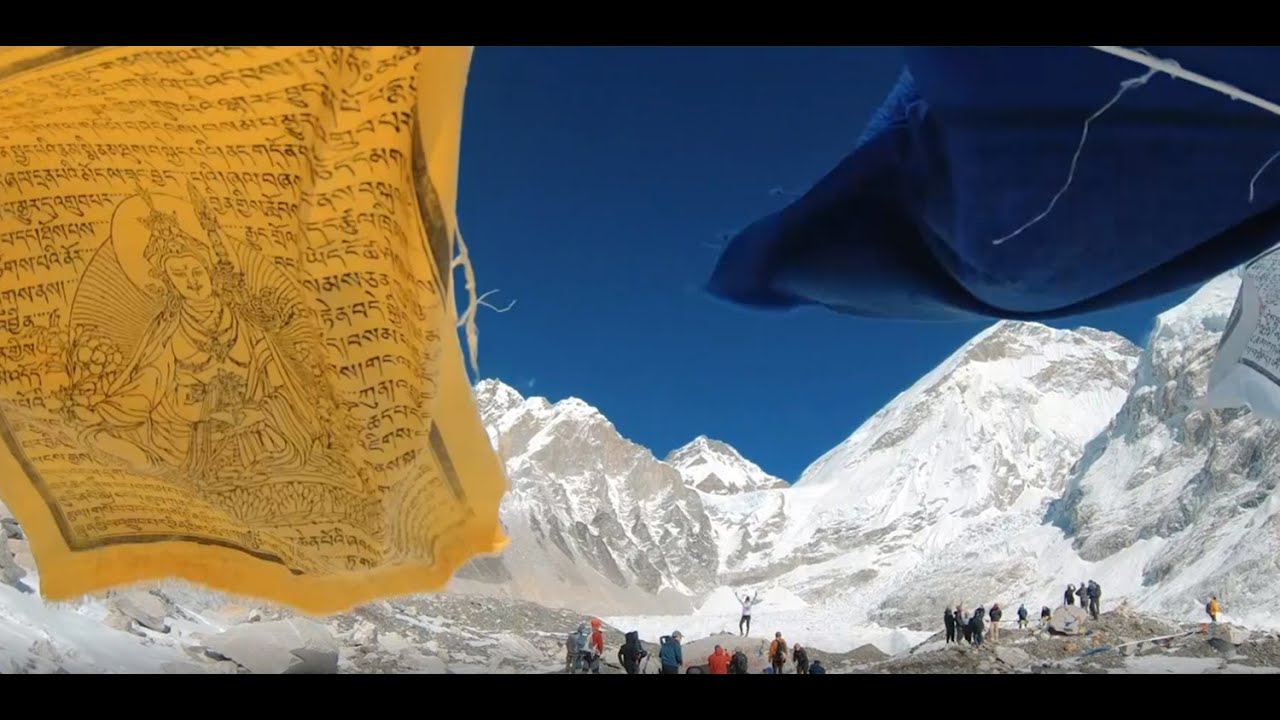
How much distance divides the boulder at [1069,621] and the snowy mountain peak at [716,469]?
10492 cm

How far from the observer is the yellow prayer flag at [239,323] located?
1362 mm

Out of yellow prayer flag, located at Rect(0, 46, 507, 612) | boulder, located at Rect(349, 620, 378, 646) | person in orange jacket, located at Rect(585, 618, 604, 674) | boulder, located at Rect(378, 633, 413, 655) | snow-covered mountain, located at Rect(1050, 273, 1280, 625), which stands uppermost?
snow-covered mountain, located at Rect(1050, 273, 1280, 625)

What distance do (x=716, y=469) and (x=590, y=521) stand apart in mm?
44766

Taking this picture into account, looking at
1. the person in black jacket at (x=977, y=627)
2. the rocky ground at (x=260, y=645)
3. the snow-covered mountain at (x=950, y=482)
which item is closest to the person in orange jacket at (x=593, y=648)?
the rocky ground at (x=260, y=645)

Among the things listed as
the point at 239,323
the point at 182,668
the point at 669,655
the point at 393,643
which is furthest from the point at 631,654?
the point at 393,643

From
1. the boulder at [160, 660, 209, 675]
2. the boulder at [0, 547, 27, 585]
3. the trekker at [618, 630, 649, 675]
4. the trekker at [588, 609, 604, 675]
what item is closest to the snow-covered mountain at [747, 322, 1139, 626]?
the boulder at [160, 660, 209, 675]

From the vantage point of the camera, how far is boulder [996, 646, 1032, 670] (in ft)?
44.4

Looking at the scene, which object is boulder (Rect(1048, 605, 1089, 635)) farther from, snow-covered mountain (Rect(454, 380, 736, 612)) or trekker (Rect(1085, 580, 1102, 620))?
snow-covered mountain (Rect(454, 380, 736, 612))

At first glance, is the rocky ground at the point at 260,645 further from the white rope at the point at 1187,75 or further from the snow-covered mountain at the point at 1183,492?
the snow-covered mountain at the point at 1183,492

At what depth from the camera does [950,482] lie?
290 feet

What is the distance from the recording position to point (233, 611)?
77.0 ft

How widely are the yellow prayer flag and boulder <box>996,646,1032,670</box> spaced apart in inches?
533
